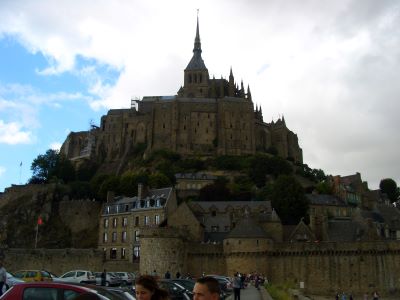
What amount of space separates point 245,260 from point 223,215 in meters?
12.5

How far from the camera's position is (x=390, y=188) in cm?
11531

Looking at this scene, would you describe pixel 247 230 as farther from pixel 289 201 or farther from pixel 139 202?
pixel 289 201

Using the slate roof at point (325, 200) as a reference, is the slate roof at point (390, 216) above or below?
below

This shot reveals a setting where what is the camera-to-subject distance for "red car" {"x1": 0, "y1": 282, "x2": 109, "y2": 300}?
11.4 meters

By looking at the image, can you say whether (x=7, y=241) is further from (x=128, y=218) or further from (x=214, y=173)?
(x=214, y=173)

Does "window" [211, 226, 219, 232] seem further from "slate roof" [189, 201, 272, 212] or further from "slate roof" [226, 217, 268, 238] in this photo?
"slate roof" [226, 217, 268, 238]

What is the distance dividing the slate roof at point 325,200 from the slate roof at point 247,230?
26024 mm

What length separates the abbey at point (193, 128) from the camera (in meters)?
115

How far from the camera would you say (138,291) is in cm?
692

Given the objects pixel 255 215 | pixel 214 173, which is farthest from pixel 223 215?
pixel 214 173

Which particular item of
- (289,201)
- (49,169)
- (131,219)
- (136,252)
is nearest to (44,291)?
(136,252)

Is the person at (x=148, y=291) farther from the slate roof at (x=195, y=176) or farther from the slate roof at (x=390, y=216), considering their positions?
the slate roof at (x=195, y=176)

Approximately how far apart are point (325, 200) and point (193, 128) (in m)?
42.2

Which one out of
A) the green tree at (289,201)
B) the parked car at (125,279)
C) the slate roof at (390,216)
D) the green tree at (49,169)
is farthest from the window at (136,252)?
the green tree at (49,169)
